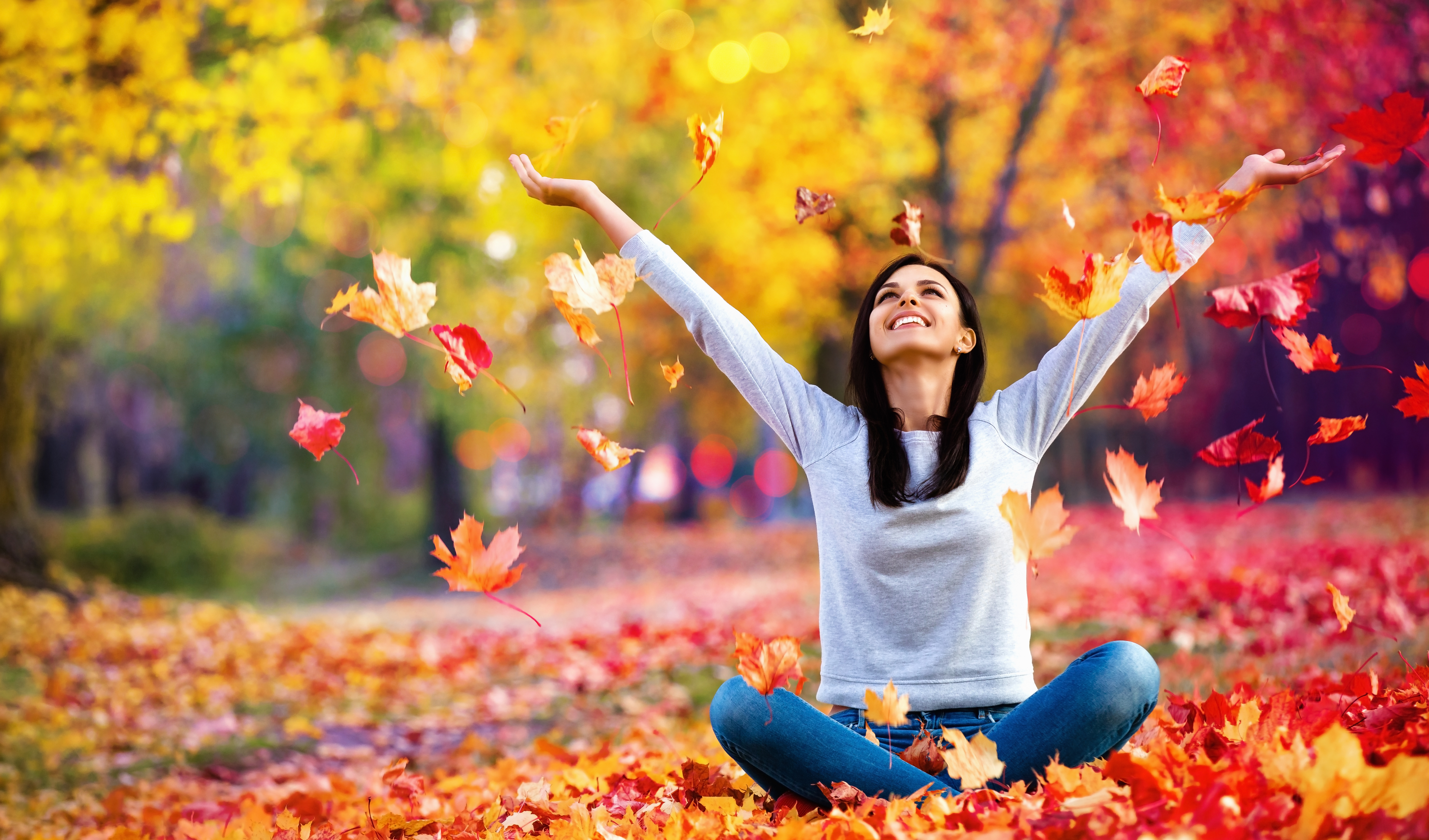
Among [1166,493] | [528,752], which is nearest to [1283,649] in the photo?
[528,752]

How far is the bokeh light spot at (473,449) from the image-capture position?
52.5 ft

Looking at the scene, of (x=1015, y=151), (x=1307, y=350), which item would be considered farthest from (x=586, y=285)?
(x=1015, y=151)

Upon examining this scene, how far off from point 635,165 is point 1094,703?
11340 millimetres

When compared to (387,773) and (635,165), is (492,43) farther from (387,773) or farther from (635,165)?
(387,773)

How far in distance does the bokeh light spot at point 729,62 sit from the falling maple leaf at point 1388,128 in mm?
8492

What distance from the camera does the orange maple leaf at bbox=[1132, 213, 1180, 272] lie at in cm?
215

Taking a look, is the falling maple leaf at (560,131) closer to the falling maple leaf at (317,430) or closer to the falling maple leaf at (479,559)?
the falling maple leaf at (317,430)

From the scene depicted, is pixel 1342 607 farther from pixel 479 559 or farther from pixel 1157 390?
pixel 479 559

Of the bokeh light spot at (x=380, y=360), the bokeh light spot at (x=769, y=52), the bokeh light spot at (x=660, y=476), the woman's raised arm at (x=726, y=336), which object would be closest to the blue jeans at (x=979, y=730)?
the woman's raised arm at (x=726, y=336)

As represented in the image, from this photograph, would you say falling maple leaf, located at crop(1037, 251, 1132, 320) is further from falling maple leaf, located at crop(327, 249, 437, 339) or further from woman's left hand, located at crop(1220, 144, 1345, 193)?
falling maple leaf, located at crop(327, 249, 437, 339)

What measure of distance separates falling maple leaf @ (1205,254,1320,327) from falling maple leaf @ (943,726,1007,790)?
98cm

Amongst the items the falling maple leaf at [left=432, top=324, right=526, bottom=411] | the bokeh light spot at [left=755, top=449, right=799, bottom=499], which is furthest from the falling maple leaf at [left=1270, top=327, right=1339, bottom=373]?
the bokeh light spot at [left=755, top=449, right=799, bottom=499]

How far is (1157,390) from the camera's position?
2.29 metres

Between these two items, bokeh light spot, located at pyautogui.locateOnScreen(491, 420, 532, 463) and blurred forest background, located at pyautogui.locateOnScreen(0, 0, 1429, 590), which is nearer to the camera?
blurred forest background, located at pyautogui.locateOnScreen(0, 0, 1429, 590)
